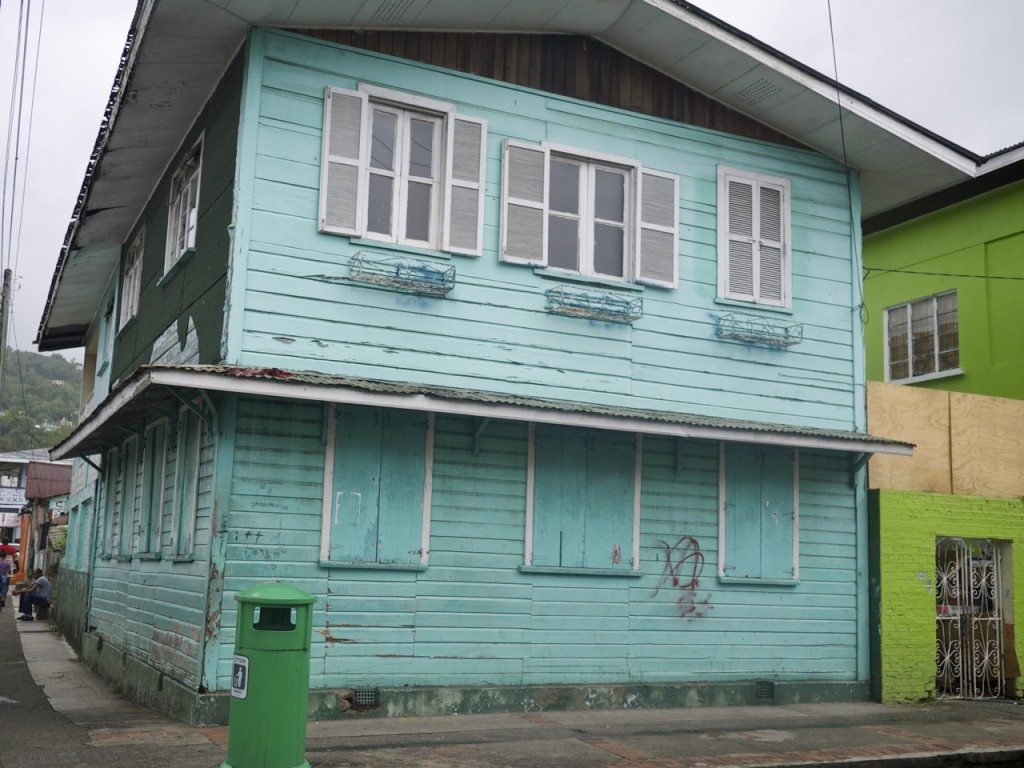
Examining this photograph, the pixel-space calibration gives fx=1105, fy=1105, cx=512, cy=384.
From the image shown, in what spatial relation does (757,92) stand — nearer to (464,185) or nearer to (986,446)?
(464,185)

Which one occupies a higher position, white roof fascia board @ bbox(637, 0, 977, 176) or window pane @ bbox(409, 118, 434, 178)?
white roof fascia board @ bbox(637, 0, 977, 176)

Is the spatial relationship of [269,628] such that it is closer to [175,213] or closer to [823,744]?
[823,744]

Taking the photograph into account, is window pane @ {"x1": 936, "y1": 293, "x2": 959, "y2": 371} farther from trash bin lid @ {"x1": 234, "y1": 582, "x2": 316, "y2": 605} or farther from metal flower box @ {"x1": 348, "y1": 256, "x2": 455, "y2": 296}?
trash bin lid @ {"x1": 234, "y1": 582, "x2": 316, "y2": 605}

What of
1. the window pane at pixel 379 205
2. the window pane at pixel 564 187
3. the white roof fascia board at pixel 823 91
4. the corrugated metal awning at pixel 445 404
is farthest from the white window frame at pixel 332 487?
the white roof fascia board at pixel 823 91

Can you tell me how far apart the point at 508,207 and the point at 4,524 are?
2163 inches

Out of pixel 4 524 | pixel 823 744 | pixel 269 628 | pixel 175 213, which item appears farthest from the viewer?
pixel 4 524

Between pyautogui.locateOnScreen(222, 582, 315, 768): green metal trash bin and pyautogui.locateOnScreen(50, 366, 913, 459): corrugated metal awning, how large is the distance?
2.21 m

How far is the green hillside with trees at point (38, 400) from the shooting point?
65750mm

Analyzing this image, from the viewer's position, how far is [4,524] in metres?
58.2

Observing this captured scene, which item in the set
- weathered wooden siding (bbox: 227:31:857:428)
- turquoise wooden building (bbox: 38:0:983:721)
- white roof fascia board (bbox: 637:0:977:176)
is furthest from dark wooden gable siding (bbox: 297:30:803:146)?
white roof fascia board (bbox: 637:0:977:176)

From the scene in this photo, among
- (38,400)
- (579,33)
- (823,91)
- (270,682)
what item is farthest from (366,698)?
(38,400)

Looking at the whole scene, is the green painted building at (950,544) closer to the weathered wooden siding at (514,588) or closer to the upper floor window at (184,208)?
the weathered wooden siding at (514,588)

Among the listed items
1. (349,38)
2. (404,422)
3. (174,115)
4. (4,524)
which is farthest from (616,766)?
(4,524)

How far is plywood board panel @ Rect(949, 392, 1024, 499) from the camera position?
13.4 meters
